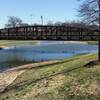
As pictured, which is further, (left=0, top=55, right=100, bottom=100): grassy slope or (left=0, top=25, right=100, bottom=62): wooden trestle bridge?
(left=0, top=25, right=100, bottom=62): wooden trestle bridge

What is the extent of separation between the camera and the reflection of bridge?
83.5 meters

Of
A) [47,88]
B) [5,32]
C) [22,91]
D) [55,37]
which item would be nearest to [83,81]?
[47,88]

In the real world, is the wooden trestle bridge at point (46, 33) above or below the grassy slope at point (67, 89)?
above

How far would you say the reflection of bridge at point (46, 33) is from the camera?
83.5 m

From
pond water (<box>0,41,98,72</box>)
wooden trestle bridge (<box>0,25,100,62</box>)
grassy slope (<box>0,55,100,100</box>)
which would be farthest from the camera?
wooden trestle bridge (<box>0,25,100,62</box>)

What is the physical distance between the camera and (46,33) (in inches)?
3568

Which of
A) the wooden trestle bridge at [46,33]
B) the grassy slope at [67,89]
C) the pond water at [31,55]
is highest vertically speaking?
the wooden trestle bridge at [46,33]

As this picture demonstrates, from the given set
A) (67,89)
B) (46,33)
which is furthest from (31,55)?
(67,89)

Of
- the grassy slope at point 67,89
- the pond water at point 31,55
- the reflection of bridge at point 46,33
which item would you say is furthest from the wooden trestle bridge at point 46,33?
the grassy slope at point 67,89

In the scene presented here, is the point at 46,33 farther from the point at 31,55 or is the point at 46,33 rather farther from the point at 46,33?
the point at 31,55

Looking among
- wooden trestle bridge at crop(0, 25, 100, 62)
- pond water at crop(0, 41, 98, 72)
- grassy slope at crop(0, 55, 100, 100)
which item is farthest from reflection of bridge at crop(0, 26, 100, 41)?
grassy slope at crop(0, 55, 100, 100)

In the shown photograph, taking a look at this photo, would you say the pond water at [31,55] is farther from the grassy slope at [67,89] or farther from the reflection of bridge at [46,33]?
the grassy slope at [67,89]

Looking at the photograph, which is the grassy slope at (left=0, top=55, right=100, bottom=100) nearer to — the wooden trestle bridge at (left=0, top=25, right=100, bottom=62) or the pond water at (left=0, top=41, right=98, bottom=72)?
the pond water at (left=0, top=41, right=98, bottom=72)

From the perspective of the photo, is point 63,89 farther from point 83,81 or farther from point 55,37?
point 55,37
